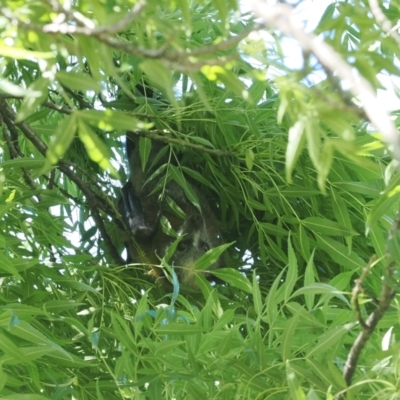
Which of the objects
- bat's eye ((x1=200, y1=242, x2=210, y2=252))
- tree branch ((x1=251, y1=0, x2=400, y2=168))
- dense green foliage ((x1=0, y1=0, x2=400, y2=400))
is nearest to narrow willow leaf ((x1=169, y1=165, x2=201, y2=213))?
dense green foliage ((x1=0, y1=0, x2=400, y2=400))

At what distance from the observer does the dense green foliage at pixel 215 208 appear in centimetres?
78

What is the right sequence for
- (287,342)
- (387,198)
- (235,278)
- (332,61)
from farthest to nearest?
(235,278)
(287,342)
(387,198)
(332,61)

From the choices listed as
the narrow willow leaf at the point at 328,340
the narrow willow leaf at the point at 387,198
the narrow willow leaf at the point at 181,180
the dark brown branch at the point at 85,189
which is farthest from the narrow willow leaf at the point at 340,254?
the narrow willow leaf at the point at 387,198

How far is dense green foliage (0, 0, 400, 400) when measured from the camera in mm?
776

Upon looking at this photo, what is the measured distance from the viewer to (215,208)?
242 centimetres

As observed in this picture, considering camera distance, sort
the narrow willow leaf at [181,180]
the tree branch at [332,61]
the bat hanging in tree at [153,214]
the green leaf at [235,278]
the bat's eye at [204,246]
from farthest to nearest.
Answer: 1. the bat's eye at [204,246]
2. the bat hanging in tree at [153,214]
3. the narrow willow leaf at [181,180]
4. the green leaf at [235,278]
5. the tree branch at [332,61]

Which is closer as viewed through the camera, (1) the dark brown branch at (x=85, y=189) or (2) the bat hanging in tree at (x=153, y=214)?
(1) the dark brown branch at (x=85, y=189)

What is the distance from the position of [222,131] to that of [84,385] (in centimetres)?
72

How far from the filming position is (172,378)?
4.45 ft

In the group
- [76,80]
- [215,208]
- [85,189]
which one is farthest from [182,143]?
[76,80]

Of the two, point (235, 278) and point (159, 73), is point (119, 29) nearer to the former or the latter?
point (159, 73)

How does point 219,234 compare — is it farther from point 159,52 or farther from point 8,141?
point 159,52

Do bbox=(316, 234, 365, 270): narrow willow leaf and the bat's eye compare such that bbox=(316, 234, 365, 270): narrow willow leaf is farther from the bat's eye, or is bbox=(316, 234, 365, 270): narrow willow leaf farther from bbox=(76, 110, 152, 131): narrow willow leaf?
bbox=(76, 110, 152, 131): narrow willow leaf

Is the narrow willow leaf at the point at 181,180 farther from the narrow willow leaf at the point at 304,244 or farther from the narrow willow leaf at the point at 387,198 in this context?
the narrow willow leaf at the point at 387,198
